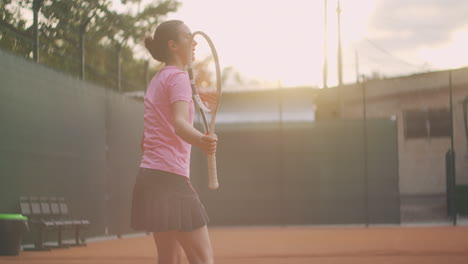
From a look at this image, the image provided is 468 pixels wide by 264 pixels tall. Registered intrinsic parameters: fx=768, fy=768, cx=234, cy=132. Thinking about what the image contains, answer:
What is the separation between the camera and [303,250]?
9289 millimetres

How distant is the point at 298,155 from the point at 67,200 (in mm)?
6474

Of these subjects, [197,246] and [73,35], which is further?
[73,35]

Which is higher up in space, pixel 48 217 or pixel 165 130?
pixel 165 130

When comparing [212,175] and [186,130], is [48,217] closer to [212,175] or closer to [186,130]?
[212,175]

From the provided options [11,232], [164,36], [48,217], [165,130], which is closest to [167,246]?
[165,130]

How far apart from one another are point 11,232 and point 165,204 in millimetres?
5883

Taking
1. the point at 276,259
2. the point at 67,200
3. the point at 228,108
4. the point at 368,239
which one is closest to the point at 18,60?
the point at 67,200

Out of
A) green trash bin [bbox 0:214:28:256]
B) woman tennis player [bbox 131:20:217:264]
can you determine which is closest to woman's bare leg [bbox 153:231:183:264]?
woman tennis player [bbox 131:20:217:264]

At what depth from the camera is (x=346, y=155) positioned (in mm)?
15609

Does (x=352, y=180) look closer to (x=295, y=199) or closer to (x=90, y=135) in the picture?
(x=295, y=199)

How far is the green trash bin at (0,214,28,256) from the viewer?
828 cm

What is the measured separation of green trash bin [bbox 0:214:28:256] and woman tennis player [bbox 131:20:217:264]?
5.68 metres

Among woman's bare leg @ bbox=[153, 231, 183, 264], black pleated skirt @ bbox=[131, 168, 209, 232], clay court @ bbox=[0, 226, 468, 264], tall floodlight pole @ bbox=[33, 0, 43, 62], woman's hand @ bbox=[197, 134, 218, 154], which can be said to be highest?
tall floodlight pole @ bbox=[33, 0, 43, 62]

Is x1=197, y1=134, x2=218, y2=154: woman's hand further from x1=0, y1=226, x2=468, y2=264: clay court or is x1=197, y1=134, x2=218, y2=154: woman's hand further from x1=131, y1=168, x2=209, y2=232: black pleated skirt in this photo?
x1=0, y1=226, x2=468, y2=264: clay court
